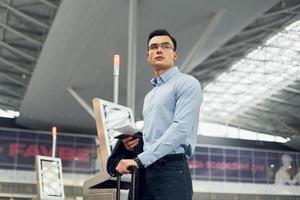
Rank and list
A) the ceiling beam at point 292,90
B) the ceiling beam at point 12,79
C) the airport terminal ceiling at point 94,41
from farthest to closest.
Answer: the ceiling beam at point 292,90, the ceiling beam at point 12,79, the airport terminal ceiling at point 94,41

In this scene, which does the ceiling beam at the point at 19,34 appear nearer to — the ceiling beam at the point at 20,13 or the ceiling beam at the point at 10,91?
the ceiling beam at the point at 20,13

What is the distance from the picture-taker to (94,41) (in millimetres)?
23938

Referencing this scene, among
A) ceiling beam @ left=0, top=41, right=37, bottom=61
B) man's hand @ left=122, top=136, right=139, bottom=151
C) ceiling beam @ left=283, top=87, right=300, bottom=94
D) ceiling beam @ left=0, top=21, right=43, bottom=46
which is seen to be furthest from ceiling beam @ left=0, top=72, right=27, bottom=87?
man's hand @ left=122, top=136, right=139, bottom=151

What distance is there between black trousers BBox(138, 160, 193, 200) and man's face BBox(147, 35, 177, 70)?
2.21ft

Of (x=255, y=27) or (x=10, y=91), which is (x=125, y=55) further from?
(x=10, y=91)

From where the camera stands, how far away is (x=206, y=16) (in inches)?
830

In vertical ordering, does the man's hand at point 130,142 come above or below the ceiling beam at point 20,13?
below

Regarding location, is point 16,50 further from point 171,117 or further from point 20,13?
point 171,117

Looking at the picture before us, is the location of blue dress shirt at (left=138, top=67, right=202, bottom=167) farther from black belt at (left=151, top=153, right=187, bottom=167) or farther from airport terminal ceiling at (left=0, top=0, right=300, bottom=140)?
airport terminal ceiling at (left=0, top=0, right=300, bottom=140)

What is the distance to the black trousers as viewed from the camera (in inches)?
114

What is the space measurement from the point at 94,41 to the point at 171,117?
69.5 ft

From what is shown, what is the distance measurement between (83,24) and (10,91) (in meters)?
24.3

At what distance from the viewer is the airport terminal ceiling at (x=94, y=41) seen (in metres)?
20.7

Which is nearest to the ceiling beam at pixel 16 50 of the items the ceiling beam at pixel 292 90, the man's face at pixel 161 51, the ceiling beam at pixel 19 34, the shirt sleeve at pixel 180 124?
the ceiling beam at pixel 19 34
